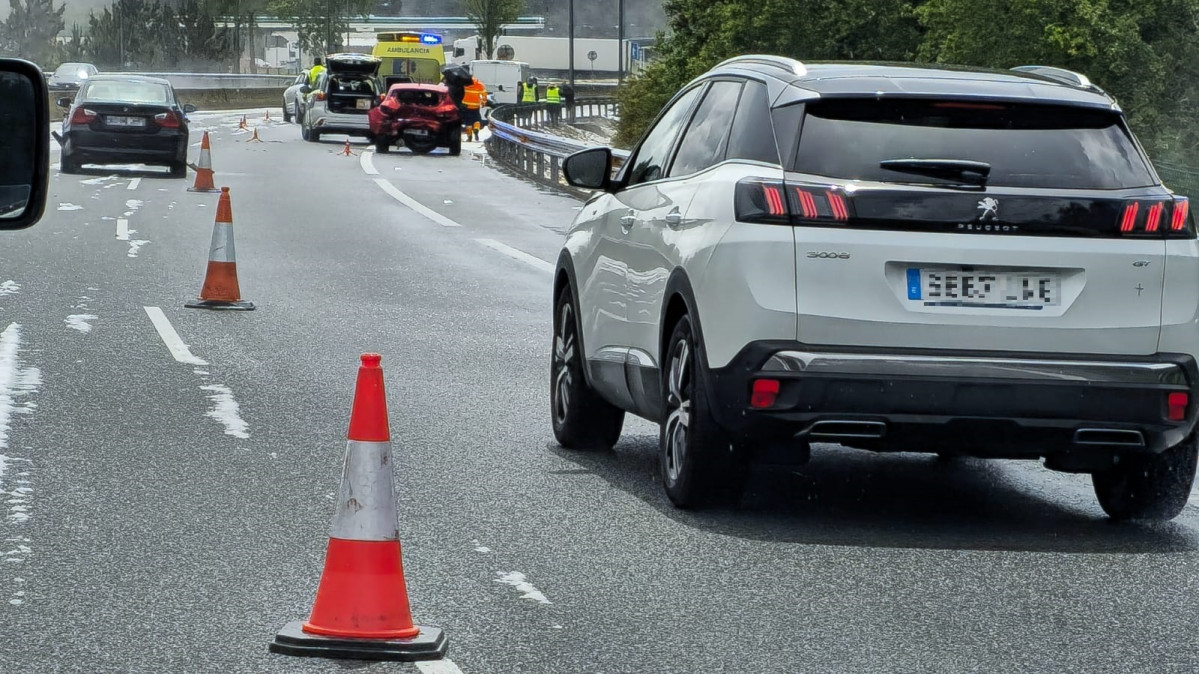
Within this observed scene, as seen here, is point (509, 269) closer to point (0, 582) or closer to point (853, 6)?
point (0, 582)

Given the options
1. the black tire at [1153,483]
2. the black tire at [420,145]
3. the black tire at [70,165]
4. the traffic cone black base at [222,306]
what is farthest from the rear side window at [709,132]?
the black tire at [420,145]

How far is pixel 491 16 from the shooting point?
156 metres

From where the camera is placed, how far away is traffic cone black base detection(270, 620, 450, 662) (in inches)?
205

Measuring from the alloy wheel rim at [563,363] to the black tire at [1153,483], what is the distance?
2.41m

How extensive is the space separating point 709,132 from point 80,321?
6712 millimetres

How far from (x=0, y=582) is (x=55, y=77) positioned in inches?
3127

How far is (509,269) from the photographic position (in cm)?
1816

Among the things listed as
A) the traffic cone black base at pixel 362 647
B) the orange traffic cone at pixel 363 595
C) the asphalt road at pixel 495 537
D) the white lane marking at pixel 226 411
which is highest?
the orange traffic cone at pixel 363 595

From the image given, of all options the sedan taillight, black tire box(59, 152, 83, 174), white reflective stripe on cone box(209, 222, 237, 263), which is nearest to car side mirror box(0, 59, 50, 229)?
white reflective stripe on cone box(209, 222, 237, 263)

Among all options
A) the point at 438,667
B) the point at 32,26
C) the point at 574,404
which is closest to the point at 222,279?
the point at 574,404

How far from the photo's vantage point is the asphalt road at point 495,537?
17.9 feet

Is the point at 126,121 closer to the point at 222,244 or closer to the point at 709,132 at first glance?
the point at 222,244

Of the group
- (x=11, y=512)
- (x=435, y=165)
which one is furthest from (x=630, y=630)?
(x=435, y=165)

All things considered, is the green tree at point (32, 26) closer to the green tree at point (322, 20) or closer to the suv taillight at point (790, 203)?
the green tree at point (322, 20)
